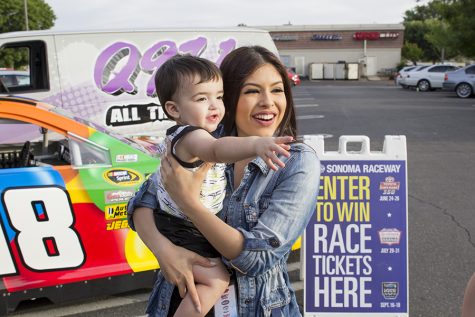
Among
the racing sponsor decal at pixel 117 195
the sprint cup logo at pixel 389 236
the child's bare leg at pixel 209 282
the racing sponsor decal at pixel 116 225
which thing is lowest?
the sprint cup logo at pixel 389 236

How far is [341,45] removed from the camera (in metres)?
60.0

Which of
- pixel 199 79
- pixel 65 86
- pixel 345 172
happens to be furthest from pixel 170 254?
pixel 65 86

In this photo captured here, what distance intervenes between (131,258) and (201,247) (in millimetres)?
2413

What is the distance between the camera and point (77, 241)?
12.5ft

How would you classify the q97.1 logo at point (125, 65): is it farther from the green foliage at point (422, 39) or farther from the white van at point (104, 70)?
the green foliage at point (422, 39)

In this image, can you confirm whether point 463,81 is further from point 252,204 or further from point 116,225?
point 252,204

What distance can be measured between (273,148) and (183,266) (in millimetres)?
531

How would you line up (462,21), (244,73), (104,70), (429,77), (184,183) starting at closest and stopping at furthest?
(184,183) < (244,73) < (104,70) < (462,21) < (429,77)

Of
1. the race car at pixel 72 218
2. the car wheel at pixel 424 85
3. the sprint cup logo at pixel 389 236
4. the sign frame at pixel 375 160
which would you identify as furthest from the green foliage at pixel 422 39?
the race car at pixel 72 218

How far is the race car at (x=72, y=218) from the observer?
12.1 ft

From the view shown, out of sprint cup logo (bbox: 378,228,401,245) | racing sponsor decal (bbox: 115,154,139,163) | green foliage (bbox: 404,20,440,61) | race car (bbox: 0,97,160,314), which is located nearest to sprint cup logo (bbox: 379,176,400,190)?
sprint cup logo (bbox: 378,228,401,245)

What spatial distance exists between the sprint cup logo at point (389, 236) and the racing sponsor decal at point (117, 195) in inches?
66.1

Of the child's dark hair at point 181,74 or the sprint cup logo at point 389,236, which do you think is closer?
the child's dark hair at point 181,74

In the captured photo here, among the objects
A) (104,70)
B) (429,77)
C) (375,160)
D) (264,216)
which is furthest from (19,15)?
(264,216)
